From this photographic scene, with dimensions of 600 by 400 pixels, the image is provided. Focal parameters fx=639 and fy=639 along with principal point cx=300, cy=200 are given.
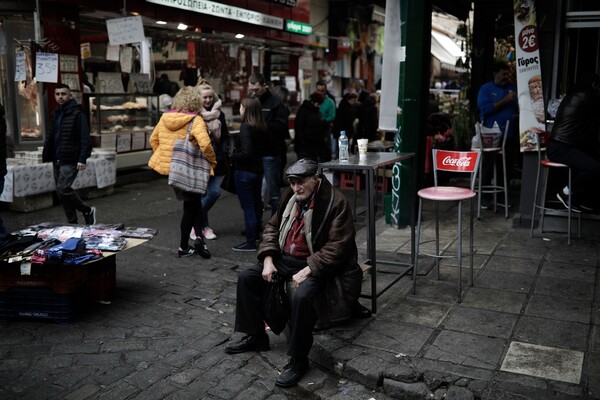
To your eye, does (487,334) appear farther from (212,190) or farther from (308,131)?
(308,131)

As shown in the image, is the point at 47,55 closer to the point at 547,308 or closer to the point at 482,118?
the point at 482,118

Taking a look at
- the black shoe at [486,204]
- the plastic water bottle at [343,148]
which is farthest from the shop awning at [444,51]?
the plastic water bottle at [343,148]

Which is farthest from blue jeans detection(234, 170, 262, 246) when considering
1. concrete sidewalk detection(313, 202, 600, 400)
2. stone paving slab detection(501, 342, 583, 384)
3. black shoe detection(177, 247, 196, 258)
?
stone paving slab detection(501, 342, 583, 384)

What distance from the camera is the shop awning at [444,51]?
946 inches

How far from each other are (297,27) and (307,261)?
1424 centimetres

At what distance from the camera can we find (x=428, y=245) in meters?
7.32

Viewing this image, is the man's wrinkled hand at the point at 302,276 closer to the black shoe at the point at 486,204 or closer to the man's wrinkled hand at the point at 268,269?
the man's wrinkled hand at the point at 268,269

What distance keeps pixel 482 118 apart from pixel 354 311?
556cm

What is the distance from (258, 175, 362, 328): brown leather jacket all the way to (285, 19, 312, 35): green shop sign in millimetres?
13406

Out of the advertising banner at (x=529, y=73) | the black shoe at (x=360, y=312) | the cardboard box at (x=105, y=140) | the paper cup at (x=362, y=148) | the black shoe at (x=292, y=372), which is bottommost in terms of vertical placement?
the black shoe at (x=292, y=372)

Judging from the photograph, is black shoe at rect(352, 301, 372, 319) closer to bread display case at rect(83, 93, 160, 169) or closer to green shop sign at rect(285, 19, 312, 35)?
bread display case at rect(83, 93, 160, 169)

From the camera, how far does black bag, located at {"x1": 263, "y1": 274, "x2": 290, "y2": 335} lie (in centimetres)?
466

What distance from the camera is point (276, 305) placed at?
466cm

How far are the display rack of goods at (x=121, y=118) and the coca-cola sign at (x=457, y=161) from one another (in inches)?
294
